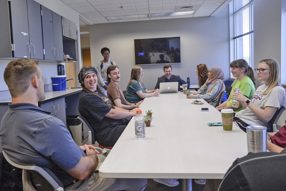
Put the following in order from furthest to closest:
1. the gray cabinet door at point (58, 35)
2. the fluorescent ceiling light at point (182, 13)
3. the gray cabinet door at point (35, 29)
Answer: the fluorescent ceiling light at point (182, 13) < the gray cabinet door at point (58, 35) < the gray cabinet door at point (35, 29)

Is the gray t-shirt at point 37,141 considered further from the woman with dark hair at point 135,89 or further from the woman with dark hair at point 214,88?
the woman with dark hair at point 135,89

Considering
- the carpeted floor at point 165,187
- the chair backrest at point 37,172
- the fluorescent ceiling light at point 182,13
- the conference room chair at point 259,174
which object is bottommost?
the carpeted floor at point 165,187

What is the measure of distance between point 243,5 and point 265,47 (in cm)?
230

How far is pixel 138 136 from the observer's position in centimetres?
183

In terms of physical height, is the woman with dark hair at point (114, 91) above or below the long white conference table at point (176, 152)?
above

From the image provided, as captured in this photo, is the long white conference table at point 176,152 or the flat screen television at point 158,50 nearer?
the long white conference table at point 176,152

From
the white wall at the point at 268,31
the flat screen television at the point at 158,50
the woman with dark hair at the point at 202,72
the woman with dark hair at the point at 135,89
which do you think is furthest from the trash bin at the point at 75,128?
the flat screen television at the point at 158,50

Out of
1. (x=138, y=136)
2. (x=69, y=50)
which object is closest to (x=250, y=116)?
(x=138, y=136)

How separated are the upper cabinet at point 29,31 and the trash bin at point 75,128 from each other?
1058mm

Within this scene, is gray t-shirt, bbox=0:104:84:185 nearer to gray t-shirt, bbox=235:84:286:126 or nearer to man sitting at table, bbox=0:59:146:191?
man sitting at table, bbox=0:59:146:191

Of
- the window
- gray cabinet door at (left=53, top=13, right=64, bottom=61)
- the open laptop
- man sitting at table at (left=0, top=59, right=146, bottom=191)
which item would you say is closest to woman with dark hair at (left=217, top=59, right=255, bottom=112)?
the open laptop

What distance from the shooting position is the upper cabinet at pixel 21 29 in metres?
3.41

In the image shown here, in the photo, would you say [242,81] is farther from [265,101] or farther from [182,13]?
[182,13]

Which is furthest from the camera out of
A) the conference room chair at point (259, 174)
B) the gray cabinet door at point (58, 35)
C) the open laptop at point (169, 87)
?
the open laptop at point (169, 87)
